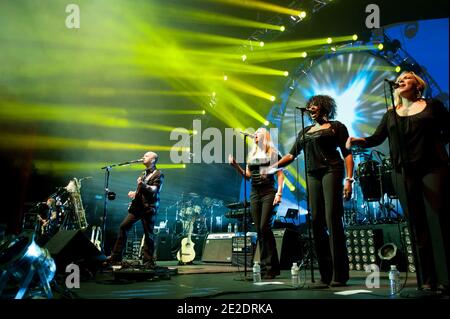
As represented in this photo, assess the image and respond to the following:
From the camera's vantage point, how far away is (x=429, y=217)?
216 cm

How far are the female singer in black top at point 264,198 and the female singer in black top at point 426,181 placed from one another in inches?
60.2

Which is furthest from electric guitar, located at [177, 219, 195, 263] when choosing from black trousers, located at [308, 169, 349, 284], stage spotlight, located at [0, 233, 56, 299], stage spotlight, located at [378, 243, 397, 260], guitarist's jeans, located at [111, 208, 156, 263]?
stage spotlight, located at [378, 243, 397, 260]

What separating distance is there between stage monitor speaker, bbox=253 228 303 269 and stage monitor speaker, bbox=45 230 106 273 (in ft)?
8.59

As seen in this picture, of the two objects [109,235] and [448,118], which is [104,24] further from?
[448,118]

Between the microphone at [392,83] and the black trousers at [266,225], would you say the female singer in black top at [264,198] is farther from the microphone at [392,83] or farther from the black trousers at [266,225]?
the microphone at [392,83]

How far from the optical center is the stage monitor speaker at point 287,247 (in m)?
5.30

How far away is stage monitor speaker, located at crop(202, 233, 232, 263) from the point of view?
259 inches

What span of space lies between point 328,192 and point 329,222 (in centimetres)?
26

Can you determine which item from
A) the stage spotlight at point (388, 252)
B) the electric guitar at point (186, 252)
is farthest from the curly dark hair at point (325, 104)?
the electric guitar at point (186, 252)

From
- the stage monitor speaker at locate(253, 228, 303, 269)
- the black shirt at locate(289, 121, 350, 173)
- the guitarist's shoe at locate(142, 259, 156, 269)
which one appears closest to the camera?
the black shirt at locate(289, 121, 350, 173)

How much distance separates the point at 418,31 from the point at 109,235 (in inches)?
358

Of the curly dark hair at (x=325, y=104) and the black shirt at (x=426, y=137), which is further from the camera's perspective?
the curly dark hair at (x=325, y=104)

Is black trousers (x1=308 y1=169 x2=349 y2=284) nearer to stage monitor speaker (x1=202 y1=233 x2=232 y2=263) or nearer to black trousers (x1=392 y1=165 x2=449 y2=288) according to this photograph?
black trousers (x1=392 y1=165 x2=449 y2=288)
